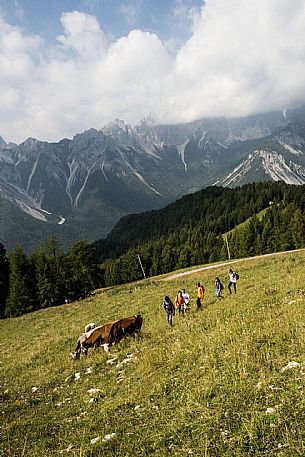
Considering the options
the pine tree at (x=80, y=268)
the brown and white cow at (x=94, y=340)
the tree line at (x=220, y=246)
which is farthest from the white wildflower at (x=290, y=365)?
the tree line at (x=220, y=246)

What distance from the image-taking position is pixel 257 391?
8031 mm

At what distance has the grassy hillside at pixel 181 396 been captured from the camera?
22.2 feet

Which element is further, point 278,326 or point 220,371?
point 278,326

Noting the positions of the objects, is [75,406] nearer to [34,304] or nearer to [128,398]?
[128,398]

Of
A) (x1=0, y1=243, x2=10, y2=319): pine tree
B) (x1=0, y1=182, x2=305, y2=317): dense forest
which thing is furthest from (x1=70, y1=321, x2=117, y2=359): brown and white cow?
(x1=0, y1=243, x2=10, y2=319): pine tree

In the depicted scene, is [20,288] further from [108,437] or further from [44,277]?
[108,437]

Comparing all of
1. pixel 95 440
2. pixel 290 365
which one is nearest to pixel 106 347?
pixel 95 440

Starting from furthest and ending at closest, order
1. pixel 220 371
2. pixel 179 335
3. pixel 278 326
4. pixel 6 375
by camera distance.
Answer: pixel 6 375 < pixel 179 335 < pixel 278 326 < pixel 220 371

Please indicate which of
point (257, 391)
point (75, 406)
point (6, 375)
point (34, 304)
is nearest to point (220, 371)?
point (257, 391)

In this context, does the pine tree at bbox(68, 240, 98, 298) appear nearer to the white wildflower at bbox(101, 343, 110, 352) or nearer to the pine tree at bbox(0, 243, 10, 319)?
the pine tree at bbox(0, 243, 10, 319)

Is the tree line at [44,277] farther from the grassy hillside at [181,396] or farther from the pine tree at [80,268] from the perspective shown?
the grassy hillside at [181,396]

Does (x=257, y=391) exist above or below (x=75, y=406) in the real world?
above

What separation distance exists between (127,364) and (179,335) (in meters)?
3.12

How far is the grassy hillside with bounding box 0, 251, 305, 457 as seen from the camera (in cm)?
678
